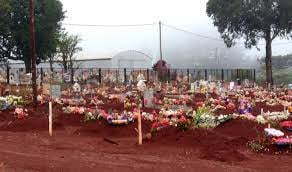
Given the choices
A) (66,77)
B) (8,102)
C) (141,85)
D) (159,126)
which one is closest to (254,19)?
(66,77)

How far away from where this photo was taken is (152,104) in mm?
24297

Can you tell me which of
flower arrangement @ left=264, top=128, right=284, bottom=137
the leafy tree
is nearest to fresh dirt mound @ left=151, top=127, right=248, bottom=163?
flower arrangement @ left=264, top=128, right=284, bottom=137

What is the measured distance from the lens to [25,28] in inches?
1858

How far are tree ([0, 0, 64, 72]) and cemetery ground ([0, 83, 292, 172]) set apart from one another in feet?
97.0

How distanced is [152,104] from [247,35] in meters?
38.4

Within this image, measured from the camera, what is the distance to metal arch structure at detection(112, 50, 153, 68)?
61.2m

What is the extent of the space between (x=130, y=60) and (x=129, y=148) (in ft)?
165

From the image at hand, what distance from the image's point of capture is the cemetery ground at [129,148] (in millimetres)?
10257

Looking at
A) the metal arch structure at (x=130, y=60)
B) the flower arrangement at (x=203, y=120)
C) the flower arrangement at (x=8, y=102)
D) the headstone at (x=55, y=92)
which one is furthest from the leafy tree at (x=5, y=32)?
the flower arrangement at (x=203, y=120)

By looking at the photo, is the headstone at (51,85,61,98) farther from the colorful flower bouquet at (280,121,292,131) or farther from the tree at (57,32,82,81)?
the tree at (57,32,82,81)

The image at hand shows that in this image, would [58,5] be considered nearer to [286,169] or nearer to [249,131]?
[249,131]

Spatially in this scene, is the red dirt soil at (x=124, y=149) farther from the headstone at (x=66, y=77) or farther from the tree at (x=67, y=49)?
the tree at (x=67, y=49)

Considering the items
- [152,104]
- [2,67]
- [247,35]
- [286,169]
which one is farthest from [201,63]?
[286,169]

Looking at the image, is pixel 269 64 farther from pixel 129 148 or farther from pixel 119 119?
pixel 129 148
